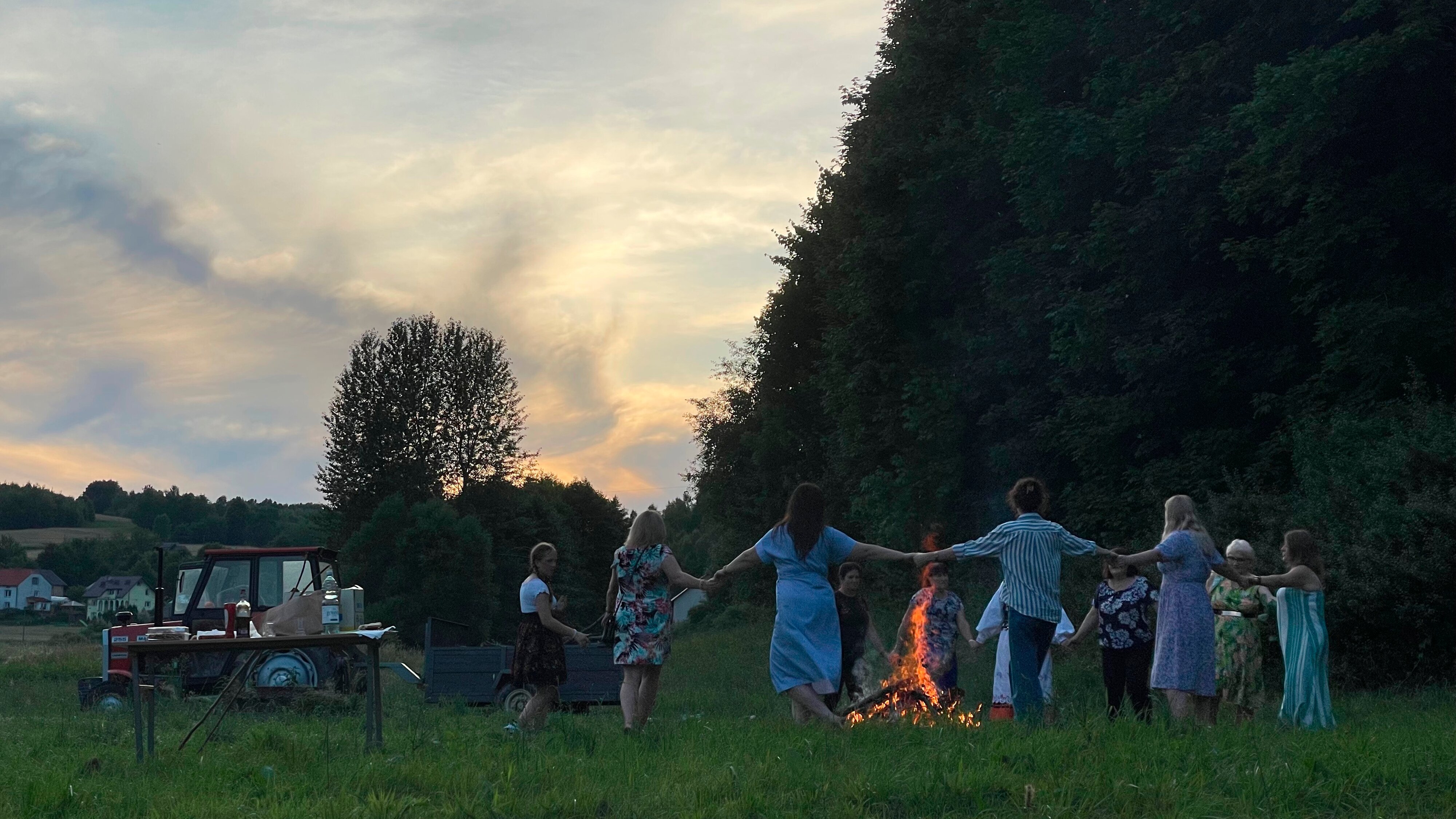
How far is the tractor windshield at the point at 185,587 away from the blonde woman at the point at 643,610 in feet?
37.4

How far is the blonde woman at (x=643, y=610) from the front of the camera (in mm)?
9625

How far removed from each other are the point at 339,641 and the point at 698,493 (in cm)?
4305

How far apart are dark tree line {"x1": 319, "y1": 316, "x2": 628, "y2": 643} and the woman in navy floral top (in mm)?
39063

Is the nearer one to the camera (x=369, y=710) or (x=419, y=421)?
(x=369, y=710)

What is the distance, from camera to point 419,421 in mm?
54500

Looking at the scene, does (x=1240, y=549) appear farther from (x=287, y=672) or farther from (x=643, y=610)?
(x=287, y=672)

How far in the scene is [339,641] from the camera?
27.8 feet

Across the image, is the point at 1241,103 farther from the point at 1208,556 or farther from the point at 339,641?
the point at 339,641

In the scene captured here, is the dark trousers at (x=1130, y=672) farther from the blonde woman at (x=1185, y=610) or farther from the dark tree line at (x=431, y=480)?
the dark tree line at (x=431, y=480)

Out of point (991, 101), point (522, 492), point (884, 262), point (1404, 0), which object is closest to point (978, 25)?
point (991, 101)

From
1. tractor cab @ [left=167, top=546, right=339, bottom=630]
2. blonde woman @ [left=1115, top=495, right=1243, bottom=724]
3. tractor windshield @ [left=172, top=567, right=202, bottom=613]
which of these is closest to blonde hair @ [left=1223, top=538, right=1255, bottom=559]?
blonde woman @ [left=1115, top=495, right=1243, bottom=724]

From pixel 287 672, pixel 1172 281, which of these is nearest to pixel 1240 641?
pixel 287 672

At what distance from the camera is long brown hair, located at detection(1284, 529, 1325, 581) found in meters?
9.77

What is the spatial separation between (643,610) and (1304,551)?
4.91m
